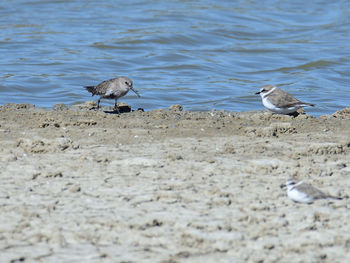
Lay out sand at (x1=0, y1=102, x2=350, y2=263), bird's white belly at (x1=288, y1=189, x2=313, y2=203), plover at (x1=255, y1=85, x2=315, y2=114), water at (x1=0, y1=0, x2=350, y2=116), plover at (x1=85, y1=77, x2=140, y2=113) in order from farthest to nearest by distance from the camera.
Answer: water at (x1=0, y1=0, x2=350, y2=116) < plover at (x1=85, y1=77, x2=140, y2=113) < plover at (x1=255, y1=85, x2=315, y2=114) < bird's white belly at (x1=288, y1=189, x2=313, y2=203) < sand at (x1=0, y1=102, x2=350, y2=263)

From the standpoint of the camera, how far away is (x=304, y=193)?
19.8ft

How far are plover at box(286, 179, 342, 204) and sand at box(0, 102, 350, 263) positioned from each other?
0.07m

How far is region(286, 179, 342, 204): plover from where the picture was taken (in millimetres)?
6035

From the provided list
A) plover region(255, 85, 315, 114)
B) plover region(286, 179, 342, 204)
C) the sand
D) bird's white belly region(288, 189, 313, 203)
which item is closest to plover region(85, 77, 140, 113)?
the sand

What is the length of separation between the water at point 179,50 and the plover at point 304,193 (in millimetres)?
6833

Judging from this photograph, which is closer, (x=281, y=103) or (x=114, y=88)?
(x=281, y=103)

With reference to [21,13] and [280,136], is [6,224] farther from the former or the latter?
[21,13]

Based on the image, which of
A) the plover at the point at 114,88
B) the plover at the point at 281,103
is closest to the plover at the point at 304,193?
the plover at the point at 281,103

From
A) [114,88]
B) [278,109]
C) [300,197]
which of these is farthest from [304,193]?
[114,88]

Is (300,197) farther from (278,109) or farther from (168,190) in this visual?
(278,109)

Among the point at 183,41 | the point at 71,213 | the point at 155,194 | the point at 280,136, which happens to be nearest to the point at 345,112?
the point at 280,136

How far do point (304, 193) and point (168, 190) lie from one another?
1205mm

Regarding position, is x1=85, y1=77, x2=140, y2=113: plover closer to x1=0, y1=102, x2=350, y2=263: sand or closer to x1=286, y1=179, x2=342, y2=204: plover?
x1=0, y1=102, x2=350, y2=263: sand

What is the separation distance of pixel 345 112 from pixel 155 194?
5103mm
